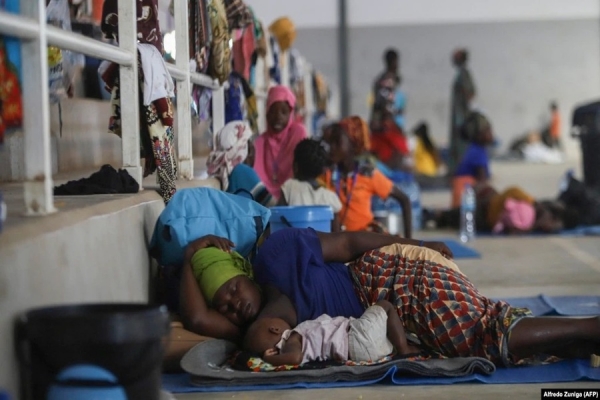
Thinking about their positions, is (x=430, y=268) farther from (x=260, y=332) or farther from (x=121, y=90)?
(x=121, y=90)

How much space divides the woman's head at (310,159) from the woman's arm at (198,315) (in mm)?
2159

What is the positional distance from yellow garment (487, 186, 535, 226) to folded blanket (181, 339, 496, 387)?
6.76m

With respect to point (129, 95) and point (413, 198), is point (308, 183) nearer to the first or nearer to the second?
point (129, 95)

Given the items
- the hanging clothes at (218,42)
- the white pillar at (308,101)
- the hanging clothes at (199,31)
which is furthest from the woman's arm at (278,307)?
the white pillar at (308,101)

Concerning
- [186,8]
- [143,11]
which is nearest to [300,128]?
[186,8]

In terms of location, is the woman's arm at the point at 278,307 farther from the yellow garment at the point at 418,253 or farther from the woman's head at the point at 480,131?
the woman's head at the point at 480,131

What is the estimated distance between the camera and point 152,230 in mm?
4250

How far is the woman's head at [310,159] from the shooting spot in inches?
236

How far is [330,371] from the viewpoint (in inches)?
139

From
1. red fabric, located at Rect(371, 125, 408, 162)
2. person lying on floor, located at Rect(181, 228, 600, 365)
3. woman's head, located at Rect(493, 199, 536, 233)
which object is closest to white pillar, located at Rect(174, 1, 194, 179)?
person lying on floor, located at Rect(181, 228, 600, 365)

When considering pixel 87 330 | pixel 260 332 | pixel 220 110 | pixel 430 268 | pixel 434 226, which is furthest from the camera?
pixel 434 226

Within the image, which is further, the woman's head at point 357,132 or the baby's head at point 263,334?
the woman's head at point 357,132

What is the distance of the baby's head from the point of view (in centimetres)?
367

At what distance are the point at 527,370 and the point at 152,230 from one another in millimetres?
1740
